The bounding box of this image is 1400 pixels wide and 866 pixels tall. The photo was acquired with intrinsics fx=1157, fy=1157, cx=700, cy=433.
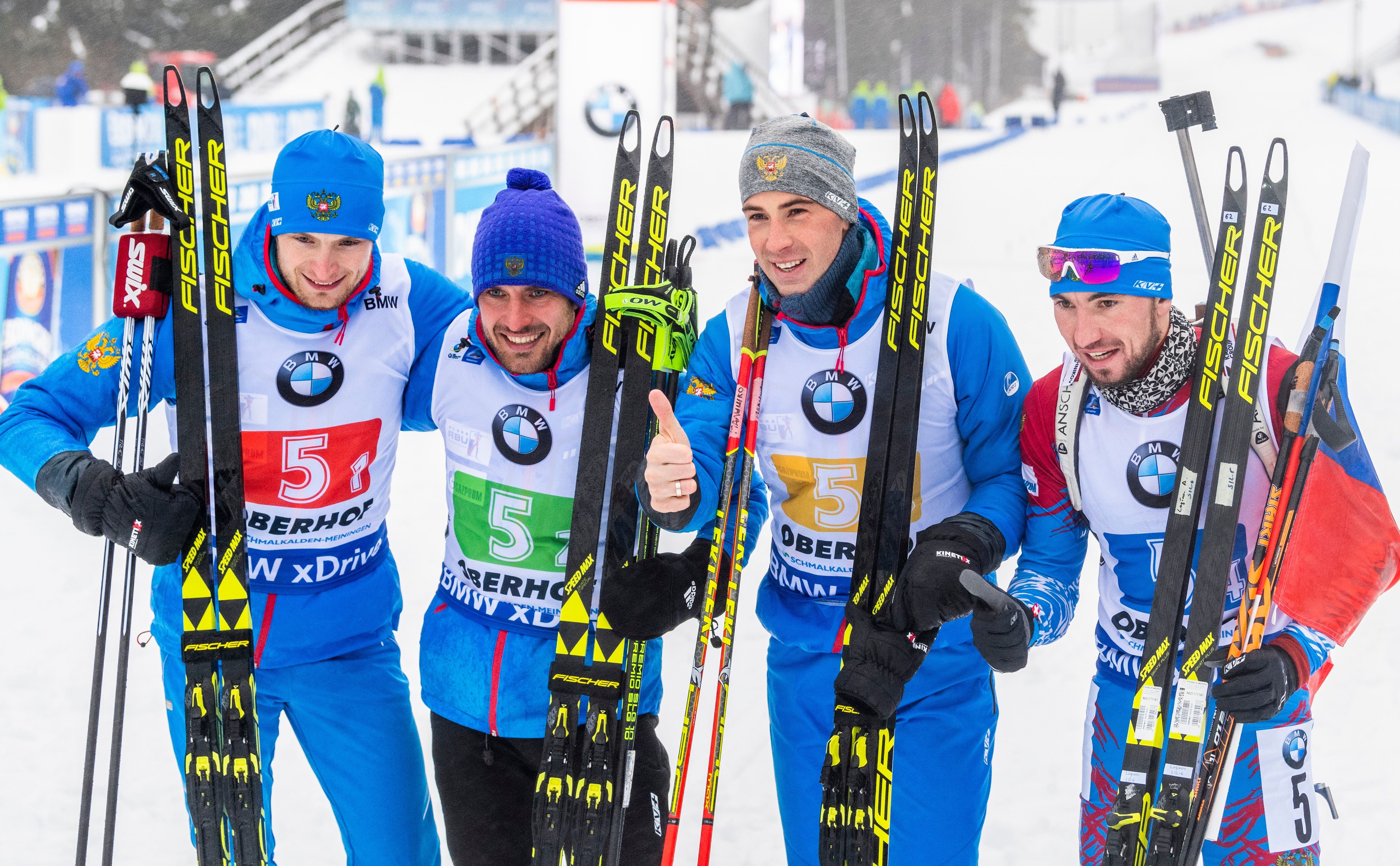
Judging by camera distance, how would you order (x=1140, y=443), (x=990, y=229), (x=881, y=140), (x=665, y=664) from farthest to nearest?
(x=881, y=140), (x=990, y=229), (x=665, y=664), (x=1140, y=443)

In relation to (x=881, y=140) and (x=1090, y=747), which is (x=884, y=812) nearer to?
(x=1090, y=747)

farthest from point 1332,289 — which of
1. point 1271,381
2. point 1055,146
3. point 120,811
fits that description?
point 1055,146

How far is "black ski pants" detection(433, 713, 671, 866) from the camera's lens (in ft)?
7.77

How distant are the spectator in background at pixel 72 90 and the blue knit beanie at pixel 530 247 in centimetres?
2091

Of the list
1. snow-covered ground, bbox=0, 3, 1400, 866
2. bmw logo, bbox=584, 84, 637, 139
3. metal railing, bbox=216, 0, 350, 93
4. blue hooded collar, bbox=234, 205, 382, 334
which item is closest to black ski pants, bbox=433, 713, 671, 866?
snow-covered ground, bbox=0, 3, 1400, 866

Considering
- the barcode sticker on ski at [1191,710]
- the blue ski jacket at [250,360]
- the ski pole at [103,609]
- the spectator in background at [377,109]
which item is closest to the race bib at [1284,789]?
the barcode sticker on ski at [1191,710]

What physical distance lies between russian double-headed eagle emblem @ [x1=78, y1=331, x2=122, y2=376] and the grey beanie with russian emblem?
4.47 feet

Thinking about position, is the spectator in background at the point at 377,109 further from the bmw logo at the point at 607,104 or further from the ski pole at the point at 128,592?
the ski pole at the point at 128,592

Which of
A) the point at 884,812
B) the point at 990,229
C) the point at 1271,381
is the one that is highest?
the point at 990,229

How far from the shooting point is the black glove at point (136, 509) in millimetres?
2207

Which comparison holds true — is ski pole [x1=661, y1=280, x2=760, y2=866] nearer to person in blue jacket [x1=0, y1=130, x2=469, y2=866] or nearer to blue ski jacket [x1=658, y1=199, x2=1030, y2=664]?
blue ski jacket [x1=658, y1=199, x2=1030, y2=664]

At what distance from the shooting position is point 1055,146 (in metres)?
25.6

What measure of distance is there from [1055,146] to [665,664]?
23577 millimetres

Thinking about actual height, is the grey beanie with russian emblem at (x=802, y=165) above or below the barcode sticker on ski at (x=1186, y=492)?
above
